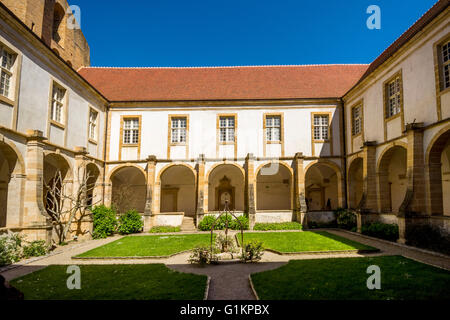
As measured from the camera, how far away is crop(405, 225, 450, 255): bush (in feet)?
30.8

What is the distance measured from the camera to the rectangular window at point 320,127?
18359mm

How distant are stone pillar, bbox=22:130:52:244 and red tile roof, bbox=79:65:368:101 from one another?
344 inches

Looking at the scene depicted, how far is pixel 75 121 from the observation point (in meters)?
14.6

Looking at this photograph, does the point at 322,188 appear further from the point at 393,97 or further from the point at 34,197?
the point at 34,197

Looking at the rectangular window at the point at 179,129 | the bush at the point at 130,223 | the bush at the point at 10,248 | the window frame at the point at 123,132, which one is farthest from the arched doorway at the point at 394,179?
the bush at the point at 10,248

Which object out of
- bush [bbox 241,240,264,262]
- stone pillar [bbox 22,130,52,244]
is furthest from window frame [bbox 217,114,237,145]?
bush [bbox 241,240,264,262]

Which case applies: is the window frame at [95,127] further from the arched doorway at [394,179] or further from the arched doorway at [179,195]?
the arched doorway at [394,179]

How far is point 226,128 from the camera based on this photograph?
18.6 meters

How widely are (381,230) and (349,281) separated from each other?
7203 mm

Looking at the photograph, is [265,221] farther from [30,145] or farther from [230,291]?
[30,145]

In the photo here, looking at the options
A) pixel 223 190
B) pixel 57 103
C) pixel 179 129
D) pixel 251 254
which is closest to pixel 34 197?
pixel 57 103

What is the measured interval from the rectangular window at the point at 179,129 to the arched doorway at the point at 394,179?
448 inches
